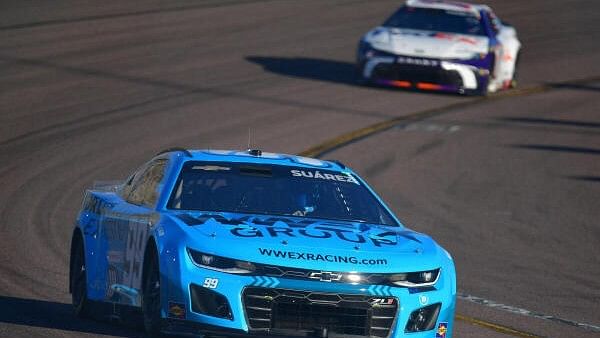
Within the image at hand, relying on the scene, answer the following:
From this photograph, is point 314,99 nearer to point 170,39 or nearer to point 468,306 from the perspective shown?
point 170,39

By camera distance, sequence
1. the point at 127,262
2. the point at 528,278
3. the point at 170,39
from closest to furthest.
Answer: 1. the point at 127,262
2. the point at 528,278
3. the point at 170,39

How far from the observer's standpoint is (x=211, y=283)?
752 centimetres

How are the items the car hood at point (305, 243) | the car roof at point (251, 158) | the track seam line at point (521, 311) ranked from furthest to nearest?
the track seam line at point (521, 311) → the car roof at point (251, 158) → the car hood at point (305, 243)

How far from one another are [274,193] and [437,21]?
16.4m

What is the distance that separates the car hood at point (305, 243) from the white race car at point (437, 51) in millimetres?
15224

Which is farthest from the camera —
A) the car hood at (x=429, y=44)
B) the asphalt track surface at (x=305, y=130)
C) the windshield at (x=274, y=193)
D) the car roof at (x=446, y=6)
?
the car roof at (x=446, y=6)

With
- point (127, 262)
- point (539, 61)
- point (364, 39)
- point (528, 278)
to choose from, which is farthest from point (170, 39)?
point (127, 262)

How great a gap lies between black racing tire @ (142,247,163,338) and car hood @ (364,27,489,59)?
51.2 ft

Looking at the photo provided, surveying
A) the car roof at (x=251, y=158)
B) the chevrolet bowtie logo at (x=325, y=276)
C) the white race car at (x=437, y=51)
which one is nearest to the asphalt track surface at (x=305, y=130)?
the white race car at (x=437, y=51)

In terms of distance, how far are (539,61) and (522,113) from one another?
6.25 meters

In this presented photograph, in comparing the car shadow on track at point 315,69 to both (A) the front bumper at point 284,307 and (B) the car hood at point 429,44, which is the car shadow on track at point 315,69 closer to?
(B) the car hood at point 429,44

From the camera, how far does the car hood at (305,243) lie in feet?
25.0

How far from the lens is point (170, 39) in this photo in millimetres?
28016

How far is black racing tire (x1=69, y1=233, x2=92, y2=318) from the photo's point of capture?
9359 millimetres
